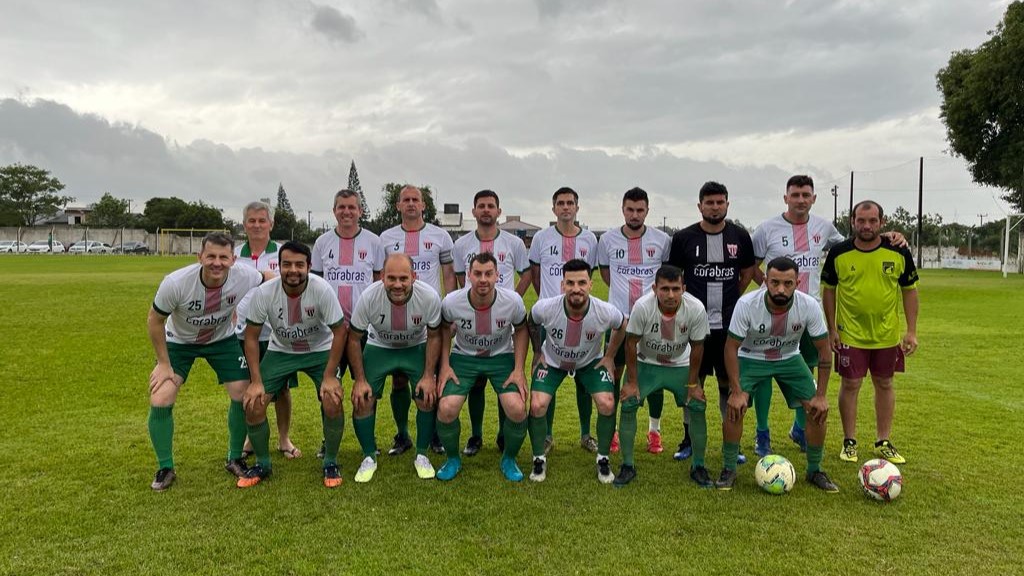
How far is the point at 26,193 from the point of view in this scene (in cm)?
6531

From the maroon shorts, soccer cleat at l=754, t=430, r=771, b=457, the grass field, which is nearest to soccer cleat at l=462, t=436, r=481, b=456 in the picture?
the grass field

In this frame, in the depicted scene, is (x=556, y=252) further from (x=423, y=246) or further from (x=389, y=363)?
(x=389, y=363)

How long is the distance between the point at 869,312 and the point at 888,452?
1052 millimetres

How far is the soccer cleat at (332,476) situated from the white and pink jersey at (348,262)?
1302 millimetres

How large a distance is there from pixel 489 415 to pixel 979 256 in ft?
189

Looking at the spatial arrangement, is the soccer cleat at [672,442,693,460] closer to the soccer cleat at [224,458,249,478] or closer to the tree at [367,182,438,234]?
the soccer cleat at [224,458,249,478]

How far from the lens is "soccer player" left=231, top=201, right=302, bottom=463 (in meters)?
4.85

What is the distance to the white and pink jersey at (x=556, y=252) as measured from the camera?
534cm

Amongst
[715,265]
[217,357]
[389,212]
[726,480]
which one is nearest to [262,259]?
[217,357]

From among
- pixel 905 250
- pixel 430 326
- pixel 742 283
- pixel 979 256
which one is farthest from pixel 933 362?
pixel 979 256

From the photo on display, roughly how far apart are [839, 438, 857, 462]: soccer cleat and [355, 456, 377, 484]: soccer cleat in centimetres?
348

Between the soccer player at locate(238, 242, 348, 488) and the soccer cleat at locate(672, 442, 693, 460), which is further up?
the soccer player at locate(238, 242, 348, 488)

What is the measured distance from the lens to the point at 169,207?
64625 mm

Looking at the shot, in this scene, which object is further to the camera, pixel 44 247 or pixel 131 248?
pixel 131 248
